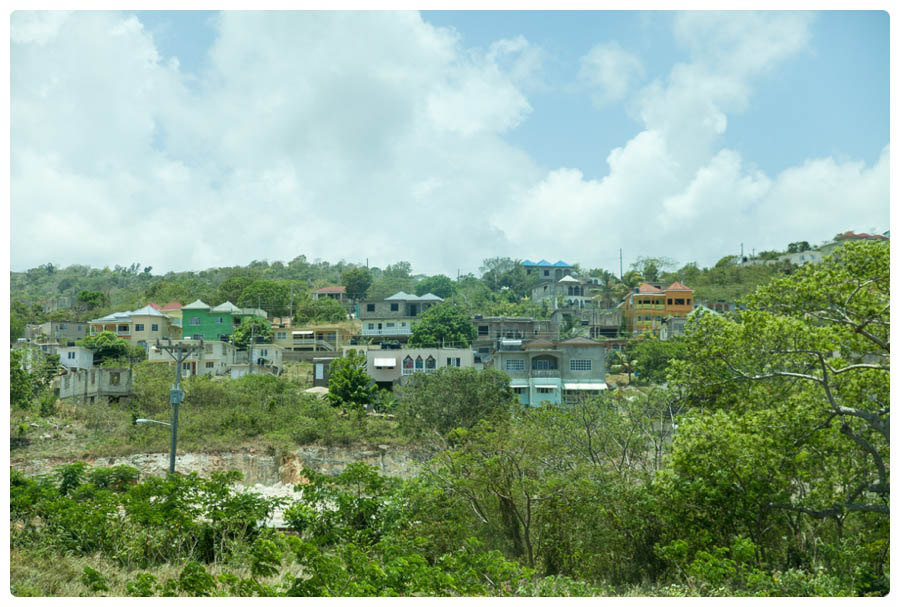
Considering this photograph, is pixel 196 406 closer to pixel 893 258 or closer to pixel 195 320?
pixel 195 320

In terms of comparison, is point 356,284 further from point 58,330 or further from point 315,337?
point 58,330

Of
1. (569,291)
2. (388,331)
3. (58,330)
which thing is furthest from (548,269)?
(58,330)

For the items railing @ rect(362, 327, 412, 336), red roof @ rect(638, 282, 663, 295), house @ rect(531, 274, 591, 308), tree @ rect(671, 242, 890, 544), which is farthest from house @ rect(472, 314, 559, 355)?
tree @ rect(671, 242, 890, 544)

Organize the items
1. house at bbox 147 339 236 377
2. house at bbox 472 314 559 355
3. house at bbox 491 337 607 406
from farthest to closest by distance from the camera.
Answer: house at bbox 472 314 559 355, house at bbox 147 339 236 377, house at bbox 491 337 607 406

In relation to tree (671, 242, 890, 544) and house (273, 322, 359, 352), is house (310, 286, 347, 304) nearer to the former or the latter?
house (273, 322, 359, 352)

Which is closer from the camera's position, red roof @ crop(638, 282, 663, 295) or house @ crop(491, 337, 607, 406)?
house @ crop(491, 337, 607, 406)

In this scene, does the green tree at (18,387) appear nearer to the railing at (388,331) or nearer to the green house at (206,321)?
the green house at (206,321)

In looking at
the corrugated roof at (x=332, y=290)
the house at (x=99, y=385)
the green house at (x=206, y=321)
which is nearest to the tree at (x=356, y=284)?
the corrugated roof at (x=332, y=290)
